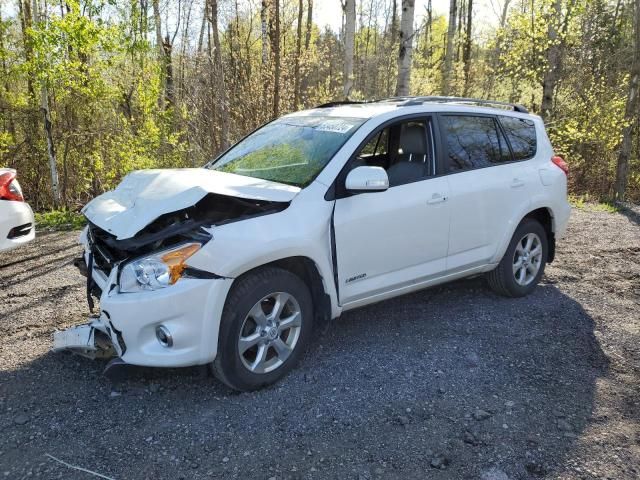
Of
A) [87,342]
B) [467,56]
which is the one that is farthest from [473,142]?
[467,56]

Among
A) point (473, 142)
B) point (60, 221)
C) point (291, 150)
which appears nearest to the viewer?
point (291, 150)

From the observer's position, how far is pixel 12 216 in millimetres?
5242

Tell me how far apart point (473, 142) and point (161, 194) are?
8.92 feet

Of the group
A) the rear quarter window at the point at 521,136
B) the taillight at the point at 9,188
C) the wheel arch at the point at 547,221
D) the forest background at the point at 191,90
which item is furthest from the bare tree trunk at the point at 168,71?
the wheel arch at the point at 547,221

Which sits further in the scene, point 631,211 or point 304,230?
point 631,211

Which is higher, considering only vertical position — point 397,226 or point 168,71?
point 168,71

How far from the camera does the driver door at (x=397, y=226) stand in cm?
366

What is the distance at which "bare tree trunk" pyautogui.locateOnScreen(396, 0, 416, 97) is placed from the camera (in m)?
9.47

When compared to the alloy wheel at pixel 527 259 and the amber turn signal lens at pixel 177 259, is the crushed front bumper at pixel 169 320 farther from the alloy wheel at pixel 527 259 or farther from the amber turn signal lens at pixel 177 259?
the alloy wheel at pixel 527 259

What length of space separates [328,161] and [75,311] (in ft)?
8.99

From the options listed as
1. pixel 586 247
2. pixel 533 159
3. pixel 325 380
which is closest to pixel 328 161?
pixel 325 380

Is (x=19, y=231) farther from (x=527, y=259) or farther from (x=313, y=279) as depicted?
(x=527, y=259)

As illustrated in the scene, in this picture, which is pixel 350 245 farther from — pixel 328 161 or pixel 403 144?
pixel 403 144

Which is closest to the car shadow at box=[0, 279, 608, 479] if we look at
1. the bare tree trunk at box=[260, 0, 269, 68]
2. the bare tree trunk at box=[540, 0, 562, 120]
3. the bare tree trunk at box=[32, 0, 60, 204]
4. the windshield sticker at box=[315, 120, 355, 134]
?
the windshield sticker at box=[315, 120, 355, 134]
